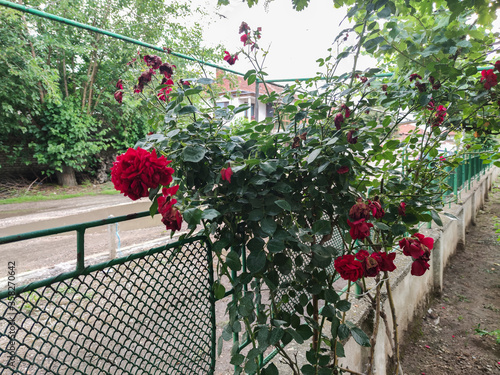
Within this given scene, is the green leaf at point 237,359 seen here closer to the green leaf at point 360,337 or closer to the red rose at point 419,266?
the green leaf at point 360,337

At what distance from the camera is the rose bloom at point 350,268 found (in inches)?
36.9

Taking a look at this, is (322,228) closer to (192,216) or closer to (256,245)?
(256,245)

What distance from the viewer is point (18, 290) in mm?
613

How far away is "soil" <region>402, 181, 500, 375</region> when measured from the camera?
220 cm

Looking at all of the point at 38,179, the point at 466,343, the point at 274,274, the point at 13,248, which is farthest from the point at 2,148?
the point at 466,343

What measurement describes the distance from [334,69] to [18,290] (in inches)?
49.9

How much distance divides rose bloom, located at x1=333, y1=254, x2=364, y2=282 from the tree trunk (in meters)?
11.0

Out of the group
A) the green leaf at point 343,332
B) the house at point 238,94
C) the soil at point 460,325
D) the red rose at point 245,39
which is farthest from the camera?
the soil at point 460,325

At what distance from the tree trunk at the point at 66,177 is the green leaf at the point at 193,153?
1076 cm

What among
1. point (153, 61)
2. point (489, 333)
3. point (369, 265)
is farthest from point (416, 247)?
point (489, 333)

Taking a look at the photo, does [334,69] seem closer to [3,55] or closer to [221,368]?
[221,368]

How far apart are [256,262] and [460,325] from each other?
296cm

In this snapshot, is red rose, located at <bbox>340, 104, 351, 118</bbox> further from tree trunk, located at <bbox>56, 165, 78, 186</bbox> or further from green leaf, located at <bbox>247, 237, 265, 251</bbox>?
tree trunk, located at <bbox>56, 165, 78, 186</bbox>

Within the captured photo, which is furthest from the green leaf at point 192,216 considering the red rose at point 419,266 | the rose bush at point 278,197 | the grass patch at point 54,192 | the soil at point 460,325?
the grass patch at point 54,192
